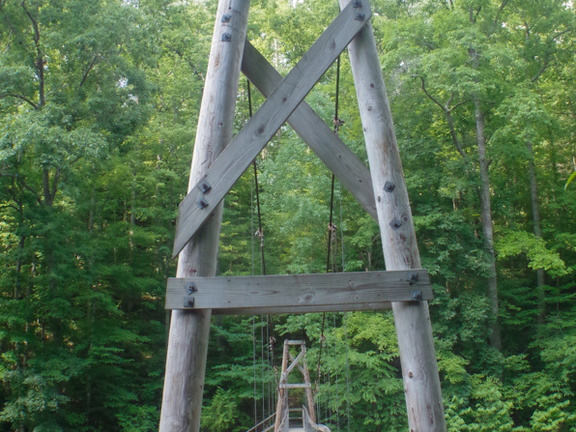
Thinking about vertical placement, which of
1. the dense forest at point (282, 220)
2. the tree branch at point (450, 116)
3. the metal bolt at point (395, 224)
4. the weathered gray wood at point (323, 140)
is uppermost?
the tree branch at point (450, 116)

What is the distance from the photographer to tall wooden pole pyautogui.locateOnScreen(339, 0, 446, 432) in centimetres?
196

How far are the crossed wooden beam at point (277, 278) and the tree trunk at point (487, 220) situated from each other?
34.2 feet

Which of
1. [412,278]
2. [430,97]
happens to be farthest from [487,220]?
[412,278]

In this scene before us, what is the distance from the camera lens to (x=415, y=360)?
1.98m

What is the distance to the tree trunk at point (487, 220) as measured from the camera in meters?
11.9

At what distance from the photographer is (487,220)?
12320 mm

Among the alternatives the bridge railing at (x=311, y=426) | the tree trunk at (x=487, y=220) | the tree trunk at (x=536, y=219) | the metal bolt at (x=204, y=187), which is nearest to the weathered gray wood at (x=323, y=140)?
the metal bolt at (x=204, y=187)

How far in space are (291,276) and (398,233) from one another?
446mm

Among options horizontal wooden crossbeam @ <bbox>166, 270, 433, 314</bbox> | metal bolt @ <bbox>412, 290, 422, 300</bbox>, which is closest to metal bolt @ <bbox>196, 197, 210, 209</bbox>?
horizontal wooden crossbeam @ <bbox>166, 270, 433, 314</bbox>

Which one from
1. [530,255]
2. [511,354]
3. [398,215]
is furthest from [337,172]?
[511,354]

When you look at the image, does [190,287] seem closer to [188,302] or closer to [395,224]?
[188,302]

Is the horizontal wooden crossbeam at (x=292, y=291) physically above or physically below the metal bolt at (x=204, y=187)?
below

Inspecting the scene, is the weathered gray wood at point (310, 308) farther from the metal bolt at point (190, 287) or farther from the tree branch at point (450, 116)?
the tree branch at point (450, 116)

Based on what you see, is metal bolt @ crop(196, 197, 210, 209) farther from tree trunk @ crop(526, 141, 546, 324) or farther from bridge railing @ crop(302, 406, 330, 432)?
tree trunk @ crop(526, 141, 546, 324)
